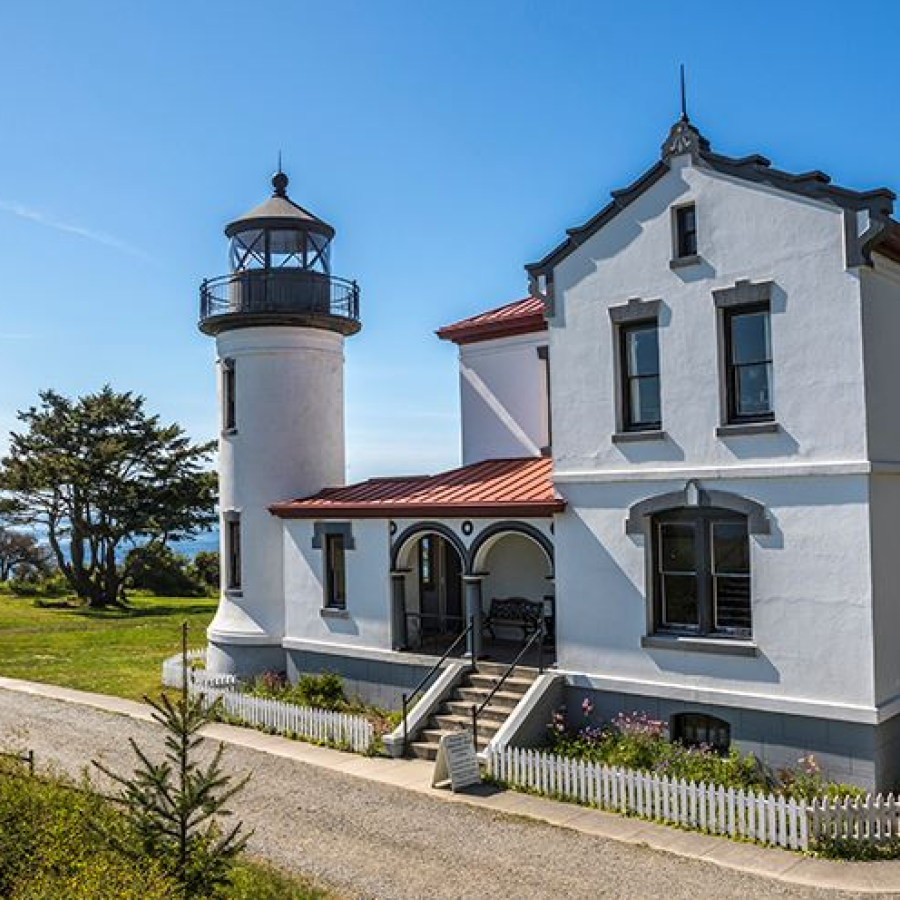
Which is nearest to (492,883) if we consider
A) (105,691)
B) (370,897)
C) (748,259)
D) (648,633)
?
(370,897)

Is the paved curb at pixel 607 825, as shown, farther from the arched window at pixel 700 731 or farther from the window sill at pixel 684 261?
the window sill at pixel 684 261

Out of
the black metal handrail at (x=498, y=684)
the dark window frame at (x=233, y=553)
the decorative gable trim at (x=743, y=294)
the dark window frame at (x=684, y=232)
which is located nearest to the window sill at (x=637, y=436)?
the decorative gable trim at (x=743, y=294)

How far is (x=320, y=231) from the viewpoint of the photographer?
22328 mm

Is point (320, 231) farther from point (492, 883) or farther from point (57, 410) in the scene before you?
point (57, 410)

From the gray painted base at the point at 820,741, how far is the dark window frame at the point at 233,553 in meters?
10.9

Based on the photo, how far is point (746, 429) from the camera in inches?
535

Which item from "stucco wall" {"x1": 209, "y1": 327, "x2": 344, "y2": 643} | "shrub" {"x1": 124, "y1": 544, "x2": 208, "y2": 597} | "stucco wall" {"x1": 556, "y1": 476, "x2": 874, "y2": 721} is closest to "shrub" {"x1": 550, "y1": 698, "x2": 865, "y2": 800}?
"stucco wall" {"x1": 556, "y1": 476, "x2": 874, "y2": 721}

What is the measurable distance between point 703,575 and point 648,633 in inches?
49.9

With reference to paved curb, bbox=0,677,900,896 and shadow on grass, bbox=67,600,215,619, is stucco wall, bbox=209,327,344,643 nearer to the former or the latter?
paved curb, bbox=0,677,900,896

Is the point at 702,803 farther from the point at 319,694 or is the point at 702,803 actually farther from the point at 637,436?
the point at 319,694

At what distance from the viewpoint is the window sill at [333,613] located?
63.5ft

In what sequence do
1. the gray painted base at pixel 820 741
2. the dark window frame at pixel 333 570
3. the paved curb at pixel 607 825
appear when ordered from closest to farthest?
the paved curb at pixel 607 825 → the gray painted base at pixel 820 741 → the dark window frame at pixel 333 570

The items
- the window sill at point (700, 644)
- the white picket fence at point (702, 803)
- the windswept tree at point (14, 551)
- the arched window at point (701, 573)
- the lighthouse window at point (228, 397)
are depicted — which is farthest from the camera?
the windswept tree at point (14, 551)

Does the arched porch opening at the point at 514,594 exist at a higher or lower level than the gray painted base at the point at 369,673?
higher
